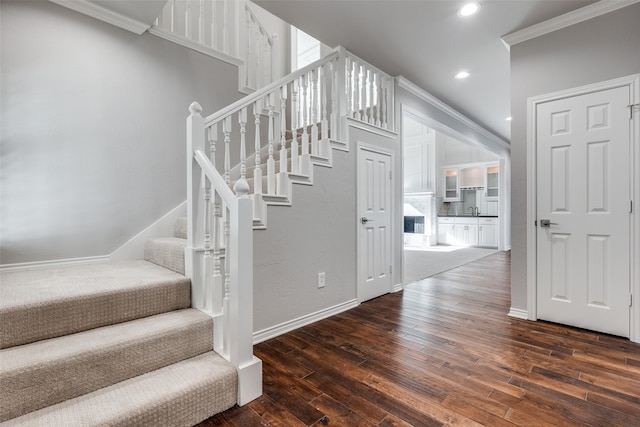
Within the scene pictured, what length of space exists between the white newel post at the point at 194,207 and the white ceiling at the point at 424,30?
1.28 meters

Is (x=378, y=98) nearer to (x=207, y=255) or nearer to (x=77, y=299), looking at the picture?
(x=207, y=255)

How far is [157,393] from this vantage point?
4.46 ft

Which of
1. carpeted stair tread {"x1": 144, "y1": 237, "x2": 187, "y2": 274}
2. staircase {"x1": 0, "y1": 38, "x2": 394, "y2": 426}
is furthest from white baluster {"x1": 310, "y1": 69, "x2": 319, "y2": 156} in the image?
carpeted stair tread {"x1": 144, "y1": 237, "x2": 187, "y2": 274}

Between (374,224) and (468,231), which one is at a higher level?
(374,224)

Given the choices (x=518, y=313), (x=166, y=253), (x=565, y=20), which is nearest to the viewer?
(x=166, y=253)

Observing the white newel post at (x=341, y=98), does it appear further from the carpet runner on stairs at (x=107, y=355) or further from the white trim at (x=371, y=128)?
the carpet runner on stairs at (x=107, y=355)

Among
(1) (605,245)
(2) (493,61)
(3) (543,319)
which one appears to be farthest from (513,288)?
(2) (493,61)

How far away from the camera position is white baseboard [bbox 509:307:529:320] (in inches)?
110

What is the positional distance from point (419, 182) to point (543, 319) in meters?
6.39

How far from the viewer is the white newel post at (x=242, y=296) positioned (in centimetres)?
158

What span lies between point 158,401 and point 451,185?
9.01 m

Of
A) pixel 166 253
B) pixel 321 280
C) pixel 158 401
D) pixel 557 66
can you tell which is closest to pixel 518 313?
pixel 321 280

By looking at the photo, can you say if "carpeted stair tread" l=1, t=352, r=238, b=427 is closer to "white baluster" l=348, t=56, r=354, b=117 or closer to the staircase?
the staircase

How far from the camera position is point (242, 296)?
5.25ft
